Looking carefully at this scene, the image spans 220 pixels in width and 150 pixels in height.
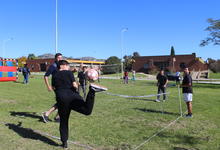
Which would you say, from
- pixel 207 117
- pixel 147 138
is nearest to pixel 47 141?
pixel 147 138

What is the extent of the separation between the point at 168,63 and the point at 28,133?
55.2 m

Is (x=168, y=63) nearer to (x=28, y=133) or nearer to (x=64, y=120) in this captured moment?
(x=28, y=133)

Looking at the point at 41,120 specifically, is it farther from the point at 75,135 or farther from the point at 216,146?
the point at 216,146

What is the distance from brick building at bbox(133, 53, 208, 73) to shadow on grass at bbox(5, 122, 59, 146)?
1943 inches

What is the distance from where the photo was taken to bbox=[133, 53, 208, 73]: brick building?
54531mm

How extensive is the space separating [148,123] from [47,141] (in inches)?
134

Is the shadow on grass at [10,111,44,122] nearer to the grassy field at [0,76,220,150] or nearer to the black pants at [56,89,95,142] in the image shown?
the grassy field at [0,76,220,150]

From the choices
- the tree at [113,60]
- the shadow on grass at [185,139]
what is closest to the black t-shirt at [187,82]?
the shadow on grass at [185,139]

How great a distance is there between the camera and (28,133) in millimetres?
5738

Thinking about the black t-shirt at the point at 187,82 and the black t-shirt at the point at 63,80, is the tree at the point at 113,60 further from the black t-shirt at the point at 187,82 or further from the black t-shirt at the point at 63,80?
the black t-shirt at the point at 63,80

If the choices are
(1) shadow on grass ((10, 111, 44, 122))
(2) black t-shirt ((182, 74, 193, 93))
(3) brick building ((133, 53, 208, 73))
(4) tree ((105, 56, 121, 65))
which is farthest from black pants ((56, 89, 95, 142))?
→ (4) tree ((105, 56, 121, 65))

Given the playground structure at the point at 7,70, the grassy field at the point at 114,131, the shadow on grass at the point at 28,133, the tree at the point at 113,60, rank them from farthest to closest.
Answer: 1. the tree at the point at 113,60
2. the playground structure at the point at 7,70
3. the shadow on grass at the point at 28,133
4. the grassy field at the point at 114,131

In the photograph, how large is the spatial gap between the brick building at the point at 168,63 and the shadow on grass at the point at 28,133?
49.4 meters

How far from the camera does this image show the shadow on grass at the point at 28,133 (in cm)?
525
